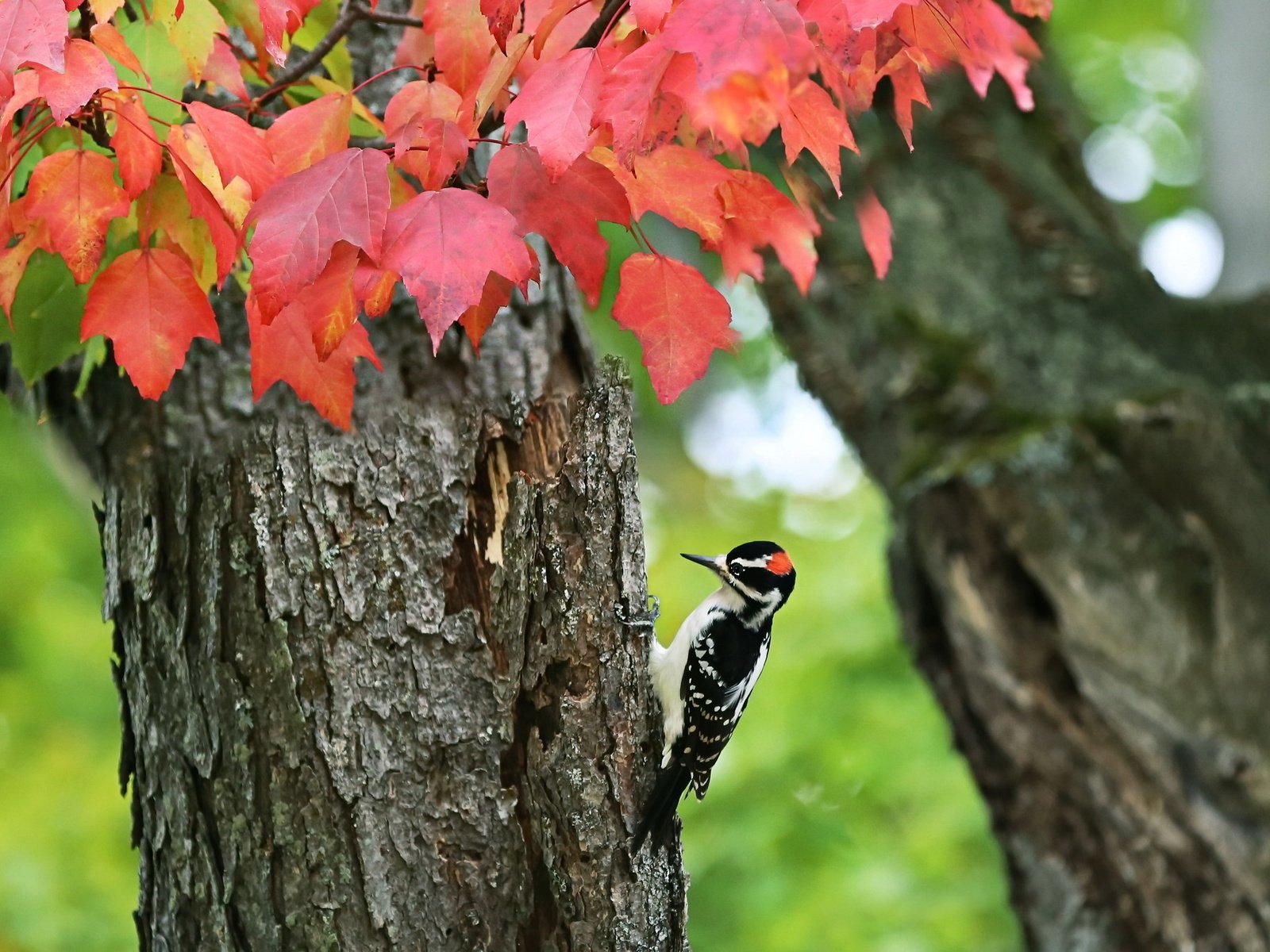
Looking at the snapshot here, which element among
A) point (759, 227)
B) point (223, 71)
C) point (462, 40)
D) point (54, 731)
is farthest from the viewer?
point (54, 731)

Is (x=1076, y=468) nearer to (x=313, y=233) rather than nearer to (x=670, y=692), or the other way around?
(x=670, y=692)

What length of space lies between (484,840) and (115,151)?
1446 mm

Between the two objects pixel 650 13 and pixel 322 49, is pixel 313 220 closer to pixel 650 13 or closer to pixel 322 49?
pixel 650 13

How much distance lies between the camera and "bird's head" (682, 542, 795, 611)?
3.62m

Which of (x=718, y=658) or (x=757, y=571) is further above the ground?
(x=757, y=571)

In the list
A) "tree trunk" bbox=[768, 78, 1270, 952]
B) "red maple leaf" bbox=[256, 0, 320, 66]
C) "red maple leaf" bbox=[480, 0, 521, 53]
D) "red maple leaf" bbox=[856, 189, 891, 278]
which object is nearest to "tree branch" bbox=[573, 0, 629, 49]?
"red maple leaf" bbox=[480, 0, 521, 53]

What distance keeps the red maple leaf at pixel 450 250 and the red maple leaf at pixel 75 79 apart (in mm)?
471

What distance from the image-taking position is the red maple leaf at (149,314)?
205cm

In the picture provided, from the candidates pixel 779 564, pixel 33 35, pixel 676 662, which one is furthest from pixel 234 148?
pixel 779 564

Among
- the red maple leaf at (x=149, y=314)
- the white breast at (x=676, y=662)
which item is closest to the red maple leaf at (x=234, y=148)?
the red maple leaf at (x=149, y=314)

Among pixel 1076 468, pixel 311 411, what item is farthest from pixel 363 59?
pixel 1076 468

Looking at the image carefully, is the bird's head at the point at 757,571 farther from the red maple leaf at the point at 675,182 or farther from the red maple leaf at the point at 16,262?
the red maple leaf at the point at 16,262

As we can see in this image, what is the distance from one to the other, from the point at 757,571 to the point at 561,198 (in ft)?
6.59

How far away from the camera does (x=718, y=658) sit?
11.6 ft
